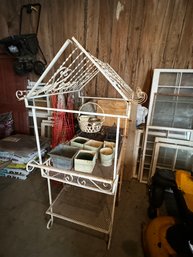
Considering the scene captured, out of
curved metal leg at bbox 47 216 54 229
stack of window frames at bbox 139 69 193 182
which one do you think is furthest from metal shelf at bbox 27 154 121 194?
stack of window frames at bbox 139 69 193 182

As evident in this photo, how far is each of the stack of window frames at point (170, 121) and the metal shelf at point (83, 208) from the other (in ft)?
2.34

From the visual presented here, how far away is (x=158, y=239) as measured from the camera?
112 centimetres

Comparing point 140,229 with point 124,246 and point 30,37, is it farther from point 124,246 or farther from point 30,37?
point 30,37

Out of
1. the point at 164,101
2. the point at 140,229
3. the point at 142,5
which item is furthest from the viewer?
the point at 164,101

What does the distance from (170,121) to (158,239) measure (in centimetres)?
114

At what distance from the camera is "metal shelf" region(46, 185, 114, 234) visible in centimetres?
130

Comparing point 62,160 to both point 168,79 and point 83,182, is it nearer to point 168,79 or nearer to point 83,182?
point 83,182

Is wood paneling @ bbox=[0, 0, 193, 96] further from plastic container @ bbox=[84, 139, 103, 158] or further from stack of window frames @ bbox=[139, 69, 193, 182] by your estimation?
plastic container @ bbox=[84, 139, 103, 158]

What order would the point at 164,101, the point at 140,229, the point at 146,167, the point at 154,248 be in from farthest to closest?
the point at 146,167 → the point at 164,101 → the point at 140,229 → the point at 154,248

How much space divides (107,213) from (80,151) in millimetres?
719

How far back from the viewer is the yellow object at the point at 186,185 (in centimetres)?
116

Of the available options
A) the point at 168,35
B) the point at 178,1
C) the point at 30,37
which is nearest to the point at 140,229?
the point at 168,35

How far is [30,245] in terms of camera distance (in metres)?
1.22

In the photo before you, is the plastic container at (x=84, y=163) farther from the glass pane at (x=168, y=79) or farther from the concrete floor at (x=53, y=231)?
the glass pane at (x=168, y=79)
